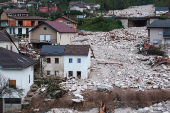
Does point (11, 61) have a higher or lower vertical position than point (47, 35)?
lower

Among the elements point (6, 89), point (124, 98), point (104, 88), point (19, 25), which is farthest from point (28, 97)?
point (19, 25)

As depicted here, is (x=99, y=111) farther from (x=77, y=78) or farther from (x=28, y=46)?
(x=28, y=46)

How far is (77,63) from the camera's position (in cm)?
3184

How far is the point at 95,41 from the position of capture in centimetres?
5034

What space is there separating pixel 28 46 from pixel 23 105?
61.5ft

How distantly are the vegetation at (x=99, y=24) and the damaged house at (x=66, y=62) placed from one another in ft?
110

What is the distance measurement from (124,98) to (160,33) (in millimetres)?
23323

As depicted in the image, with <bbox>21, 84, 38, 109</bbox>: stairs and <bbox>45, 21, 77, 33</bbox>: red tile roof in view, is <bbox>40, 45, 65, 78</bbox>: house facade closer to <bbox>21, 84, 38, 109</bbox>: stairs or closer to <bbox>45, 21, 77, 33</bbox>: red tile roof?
<bbox>21, 84, 38, 109</bbox>: stairs

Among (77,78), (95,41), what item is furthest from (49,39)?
(77,78)

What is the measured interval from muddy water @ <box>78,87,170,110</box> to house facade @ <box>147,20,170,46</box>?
2015 cm

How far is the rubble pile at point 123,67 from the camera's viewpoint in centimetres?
3023

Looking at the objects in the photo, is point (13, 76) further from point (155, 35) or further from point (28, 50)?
point (155, 35)

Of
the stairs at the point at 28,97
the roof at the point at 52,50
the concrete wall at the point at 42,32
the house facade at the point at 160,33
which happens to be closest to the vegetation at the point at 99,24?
the house facade at the point at 160,33

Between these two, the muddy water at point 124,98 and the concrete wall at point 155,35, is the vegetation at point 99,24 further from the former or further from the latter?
the muddy water at point 124,98
